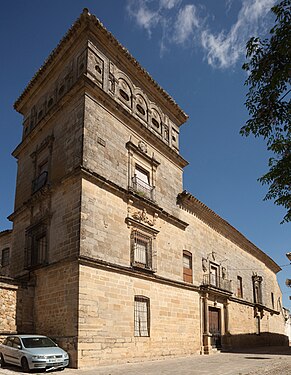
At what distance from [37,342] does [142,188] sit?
7.80 meters

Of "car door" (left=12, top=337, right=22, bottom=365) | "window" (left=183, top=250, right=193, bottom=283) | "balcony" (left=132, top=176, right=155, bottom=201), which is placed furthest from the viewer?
"window" (left=183, top=250, right=193, bottom=283)

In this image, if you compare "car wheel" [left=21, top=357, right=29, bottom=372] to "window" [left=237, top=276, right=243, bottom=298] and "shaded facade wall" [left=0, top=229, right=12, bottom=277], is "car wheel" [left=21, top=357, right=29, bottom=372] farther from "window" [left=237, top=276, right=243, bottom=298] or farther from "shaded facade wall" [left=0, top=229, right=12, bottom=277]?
"window" [left=237, top=276, right=243, bottom=298]

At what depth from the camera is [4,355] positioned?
11.6m

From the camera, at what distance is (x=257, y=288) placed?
29.2 metres

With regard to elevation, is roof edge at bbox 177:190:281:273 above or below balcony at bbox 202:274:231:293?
above

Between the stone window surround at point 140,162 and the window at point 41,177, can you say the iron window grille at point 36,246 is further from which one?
the stone window surround at point 140,162

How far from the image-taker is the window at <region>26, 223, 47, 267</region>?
15.0 metres

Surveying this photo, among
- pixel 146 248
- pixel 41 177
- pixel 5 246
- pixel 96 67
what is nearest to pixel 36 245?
pixel 41 177

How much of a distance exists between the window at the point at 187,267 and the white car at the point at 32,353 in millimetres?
8631

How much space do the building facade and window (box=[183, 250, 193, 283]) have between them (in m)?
0.08

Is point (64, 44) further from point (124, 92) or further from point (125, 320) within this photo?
point (125, 320)

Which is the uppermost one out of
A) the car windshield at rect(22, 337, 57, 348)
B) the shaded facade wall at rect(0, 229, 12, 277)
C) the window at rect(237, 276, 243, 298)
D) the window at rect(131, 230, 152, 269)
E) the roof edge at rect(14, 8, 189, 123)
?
the roof edge at rect(14, 8, 189, 123)

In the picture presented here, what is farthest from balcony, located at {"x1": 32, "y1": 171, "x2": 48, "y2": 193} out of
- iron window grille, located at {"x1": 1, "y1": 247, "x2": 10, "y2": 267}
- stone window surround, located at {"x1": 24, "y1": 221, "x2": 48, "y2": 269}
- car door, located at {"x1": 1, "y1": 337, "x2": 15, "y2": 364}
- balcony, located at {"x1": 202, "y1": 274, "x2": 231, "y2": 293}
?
balcony, located at {"x1": 202, "y1": 274, "x2": 231, "y2": 293}

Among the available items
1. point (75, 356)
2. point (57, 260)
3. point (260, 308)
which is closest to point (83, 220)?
point (57, 260)
